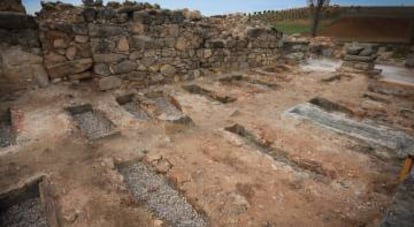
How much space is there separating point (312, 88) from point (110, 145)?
496cm

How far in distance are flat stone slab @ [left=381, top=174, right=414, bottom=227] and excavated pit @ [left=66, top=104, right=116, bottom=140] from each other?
360 cm

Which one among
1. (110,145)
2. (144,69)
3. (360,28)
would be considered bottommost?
(110,145)

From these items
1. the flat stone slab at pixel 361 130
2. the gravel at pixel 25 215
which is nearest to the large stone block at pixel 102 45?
the gravel at pixel 25 215

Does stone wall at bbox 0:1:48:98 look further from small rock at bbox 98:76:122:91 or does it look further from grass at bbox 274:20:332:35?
grass at bbox 274:20:332:35

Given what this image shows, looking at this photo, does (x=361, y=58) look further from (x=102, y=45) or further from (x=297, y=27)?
(x=297, y=27)

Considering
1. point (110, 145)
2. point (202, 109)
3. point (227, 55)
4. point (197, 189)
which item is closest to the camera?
point (197, 189)

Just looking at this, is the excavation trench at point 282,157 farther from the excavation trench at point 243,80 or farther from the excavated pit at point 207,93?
the excavation trench at point 243,80

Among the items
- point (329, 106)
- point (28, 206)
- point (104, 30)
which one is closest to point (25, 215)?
point (28, 206)

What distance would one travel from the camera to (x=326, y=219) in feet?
7.85

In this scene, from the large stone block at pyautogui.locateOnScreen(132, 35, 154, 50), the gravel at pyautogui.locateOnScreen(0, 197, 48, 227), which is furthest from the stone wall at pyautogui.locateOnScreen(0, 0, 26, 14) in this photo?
the gravel at pyautogui.locateOnScreen(0, 197, 48, 227)

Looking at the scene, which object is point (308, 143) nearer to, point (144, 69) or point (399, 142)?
point (399, 142)

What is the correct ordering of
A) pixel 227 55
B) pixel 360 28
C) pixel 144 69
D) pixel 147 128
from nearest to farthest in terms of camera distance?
pixel 147 128, pixel 144 69, pixel 227 55, pixel 360 28

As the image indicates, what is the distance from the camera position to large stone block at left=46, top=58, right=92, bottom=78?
5082 millimetres

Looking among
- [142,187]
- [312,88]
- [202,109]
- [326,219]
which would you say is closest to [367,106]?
[312,88]
